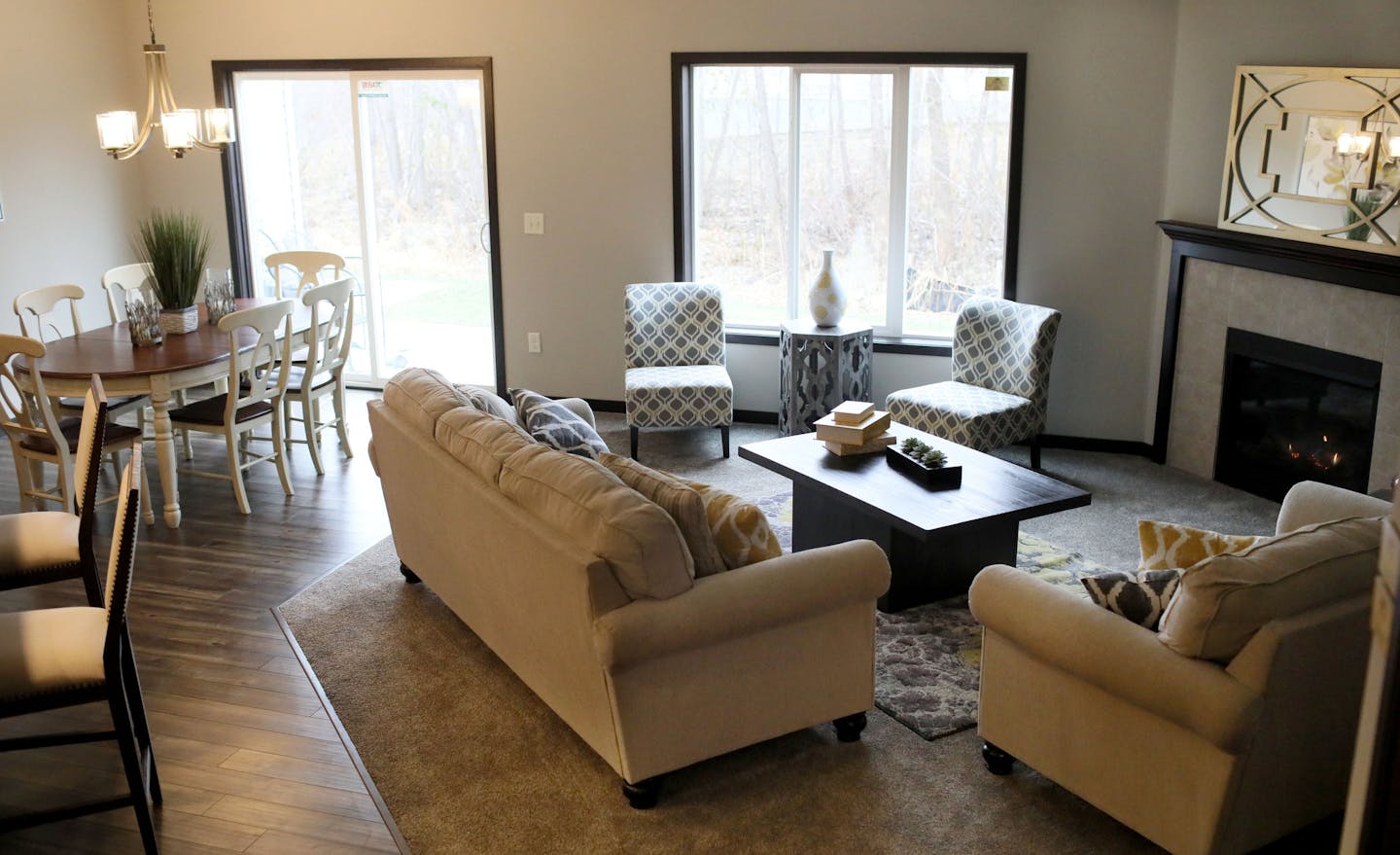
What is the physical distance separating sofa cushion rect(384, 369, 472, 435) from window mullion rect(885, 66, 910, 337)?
3.10 metres

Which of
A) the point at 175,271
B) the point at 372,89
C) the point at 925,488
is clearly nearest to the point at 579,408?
the point at 925,488

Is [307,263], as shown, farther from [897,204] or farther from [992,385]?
[992,385]

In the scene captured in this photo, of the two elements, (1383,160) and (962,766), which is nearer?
(962,766)

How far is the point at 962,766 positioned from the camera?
3.51 m

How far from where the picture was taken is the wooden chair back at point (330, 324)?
5.92m

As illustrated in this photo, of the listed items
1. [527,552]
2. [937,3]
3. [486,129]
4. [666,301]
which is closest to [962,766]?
[527,552]

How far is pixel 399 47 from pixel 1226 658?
5957mm

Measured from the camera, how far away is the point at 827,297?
645 centimetres

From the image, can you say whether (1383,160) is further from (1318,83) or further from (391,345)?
(391,345)

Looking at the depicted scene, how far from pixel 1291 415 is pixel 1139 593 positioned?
3092 millimetres

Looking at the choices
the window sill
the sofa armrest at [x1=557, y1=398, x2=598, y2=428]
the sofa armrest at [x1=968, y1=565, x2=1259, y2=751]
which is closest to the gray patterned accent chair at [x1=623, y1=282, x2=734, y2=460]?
Result: the window sill

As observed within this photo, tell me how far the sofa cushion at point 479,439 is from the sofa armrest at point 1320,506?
7.53ft

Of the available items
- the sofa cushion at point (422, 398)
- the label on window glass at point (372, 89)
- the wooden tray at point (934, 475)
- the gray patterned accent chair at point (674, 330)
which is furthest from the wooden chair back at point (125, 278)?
the wooden tray at point (934, 475)

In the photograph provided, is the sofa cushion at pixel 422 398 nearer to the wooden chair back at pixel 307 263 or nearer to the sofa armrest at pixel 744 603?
the sofa armrest at pixel 744 603
